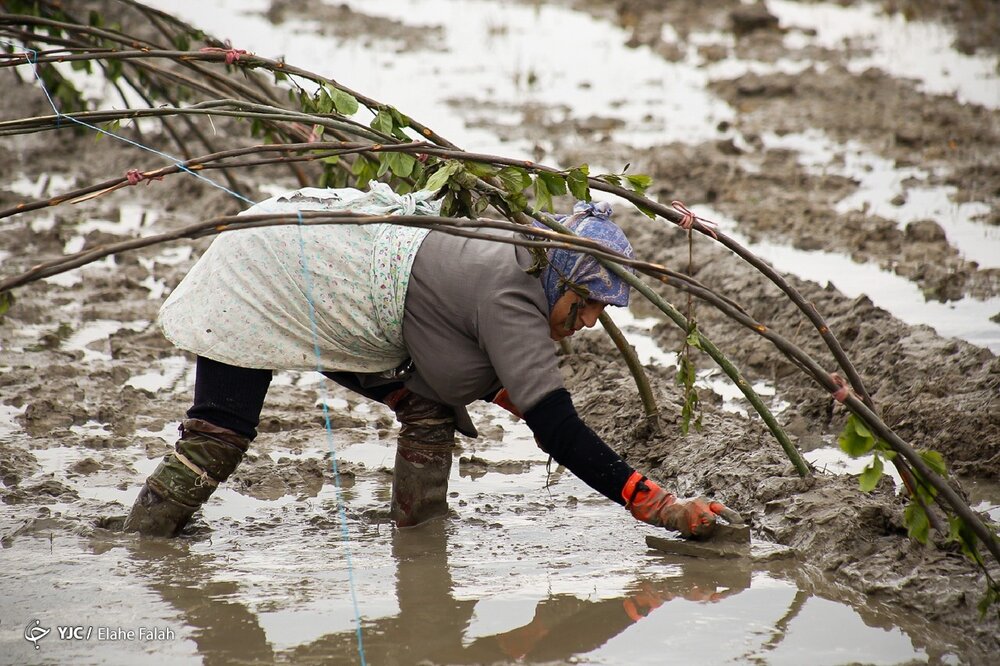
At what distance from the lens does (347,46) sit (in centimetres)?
1184

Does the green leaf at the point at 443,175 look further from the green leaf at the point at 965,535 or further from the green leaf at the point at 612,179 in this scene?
the green leaf at the point at 965,535

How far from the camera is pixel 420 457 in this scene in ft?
12.6

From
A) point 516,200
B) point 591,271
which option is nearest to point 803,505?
point 591,271

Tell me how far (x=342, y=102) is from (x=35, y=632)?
73.9 inches

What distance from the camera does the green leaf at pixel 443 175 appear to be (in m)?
3.31

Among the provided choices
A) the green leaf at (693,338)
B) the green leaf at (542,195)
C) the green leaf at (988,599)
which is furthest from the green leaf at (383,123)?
the green leaf at (988,599)

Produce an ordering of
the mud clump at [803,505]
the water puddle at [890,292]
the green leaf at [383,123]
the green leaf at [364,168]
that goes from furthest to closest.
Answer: the water puddle at [890,292] → the green leaf at [364,168] → the green leaf at [383,123] → the mud clump at [803,505]

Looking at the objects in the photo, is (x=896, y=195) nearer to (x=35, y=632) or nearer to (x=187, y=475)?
(x=187, y=475)

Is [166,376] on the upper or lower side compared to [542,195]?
lower

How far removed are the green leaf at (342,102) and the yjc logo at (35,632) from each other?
5.93 feet

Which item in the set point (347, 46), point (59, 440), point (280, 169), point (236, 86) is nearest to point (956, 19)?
point (347, 46)

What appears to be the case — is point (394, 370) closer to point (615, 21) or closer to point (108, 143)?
point (108, 143)

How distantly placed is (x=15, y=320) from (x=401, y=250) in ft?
9.83

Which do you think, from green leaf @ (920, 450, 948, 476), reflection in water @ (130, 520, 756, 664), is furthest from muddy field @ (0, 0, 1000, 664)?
green leaf @ (920, 450, 948, 476)
